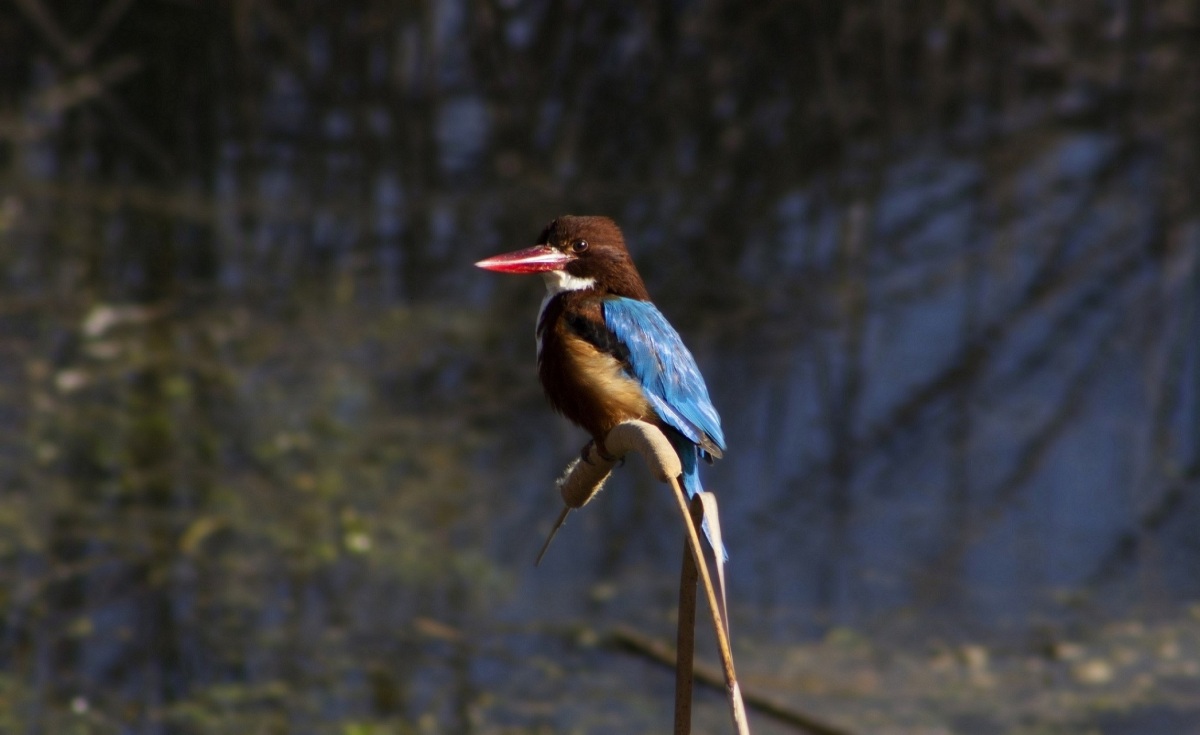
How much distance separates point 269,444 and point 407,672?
4.65 ft

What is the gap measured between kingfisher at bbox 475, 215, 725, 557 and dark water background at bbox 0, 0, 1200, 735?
256 centimetres

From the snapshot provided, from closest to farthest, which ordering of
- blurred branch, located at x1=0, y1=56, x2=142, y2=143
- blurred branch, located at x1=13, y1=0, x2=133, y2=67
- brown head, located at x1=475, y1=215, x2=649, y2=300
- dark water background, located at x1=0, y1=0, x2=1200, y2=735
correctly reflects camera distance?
brown head, located at x1=475, y1=215, x2=649, y2=300
dark water background, located at x1=0, y1=0, x2=1200, y2=735
blurred branch, located at x1=0, y1=56, x2=142, y2=143
blurred branch, located at x1=13, y1=0, x2=133, y2=67

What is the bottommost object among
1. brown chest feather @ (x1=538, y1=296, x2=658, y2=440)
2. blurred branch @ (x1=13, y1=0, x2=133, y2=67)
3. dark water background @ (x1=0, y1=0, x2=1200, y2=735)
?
brown chest feather @ (x1=538, y1=296, x2=658, y2=440)

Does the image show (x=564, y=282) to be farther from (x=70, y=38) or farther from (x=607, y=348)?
(x=70, y=38)

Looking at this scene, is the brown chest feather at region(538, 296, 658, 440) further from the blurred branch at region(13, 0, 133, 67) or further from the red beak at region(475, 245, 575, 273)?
the blurred branch at region(13, 0, 133, 67)

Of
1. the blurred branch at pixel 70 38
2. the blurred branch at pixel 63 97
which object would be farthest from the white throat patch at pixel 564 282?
the blurred branch at pixel 70 38

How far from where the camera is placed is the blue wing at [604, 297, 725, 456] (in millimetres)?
2488

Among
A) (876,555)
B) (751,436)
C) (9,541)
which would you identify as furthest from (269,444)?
(876,555)

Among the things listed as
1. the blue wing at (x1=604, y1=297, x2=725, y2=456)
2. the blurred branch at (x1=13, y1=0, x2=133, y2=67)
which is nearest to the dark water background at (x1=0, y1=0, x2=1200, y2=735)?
the blurred branch at (x1=13, y1=0, x2=133, y2=67)

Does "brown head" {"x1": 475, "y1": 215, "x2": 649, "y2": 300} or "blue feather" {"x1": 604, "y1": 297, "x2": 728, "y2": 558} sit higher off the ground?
"brown head" {"x1": 475, "y1": 215, "x2": 649, "y2": 300}

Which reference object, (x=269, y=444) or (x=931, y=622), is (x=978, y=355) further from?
(x=269, y=444)

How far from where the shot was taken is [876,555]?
5898mm

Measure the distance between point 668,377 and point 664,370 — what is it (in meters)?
0.02

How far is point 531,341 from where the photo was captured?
6898 mm
